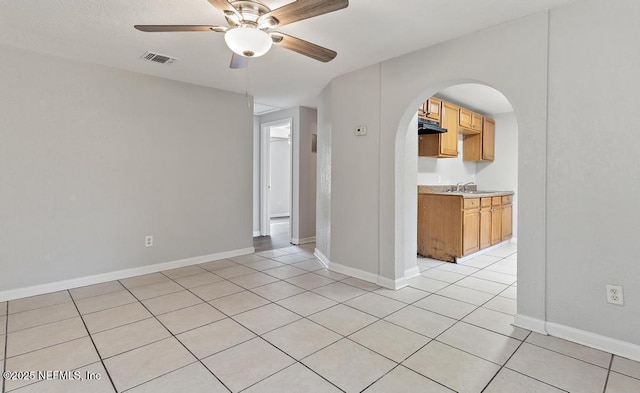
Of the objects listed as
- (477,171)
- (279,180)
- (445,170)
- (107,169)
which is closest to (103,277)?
(107,169)

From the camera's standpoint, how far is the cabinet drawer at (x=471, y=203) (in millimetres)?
4074

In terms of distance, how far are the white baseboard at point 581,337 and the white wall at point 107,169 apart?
3462 millimetres

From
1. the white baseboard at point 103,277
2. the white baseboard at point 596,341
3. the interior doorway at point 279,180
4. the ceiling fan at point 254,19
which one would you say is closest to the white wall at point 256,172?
the interior doorway at point 279,180

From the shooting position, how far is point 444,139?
4.51 metres

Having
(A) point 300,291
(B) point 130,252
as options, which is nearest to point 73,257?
(B) point 130,252

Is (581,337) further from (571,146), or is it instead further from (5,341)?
(5,341)

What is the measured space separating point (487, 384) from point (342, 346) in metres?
0.83

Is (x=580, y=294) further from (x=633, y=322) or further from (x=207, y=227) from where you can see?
(x=207, y=227)

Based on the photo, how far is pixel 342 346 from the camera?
81.2 inches

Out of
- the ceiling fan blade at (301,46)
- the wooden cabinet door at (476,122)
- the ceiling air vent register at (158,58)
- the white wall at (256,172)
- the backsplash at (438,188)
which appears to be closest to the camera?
the ceiling fan blade at (301,46)

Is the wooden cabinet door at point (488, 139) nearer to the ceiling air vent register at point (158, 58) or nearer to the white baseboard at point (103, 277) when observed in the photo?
the white baseboard at point (103, 277)

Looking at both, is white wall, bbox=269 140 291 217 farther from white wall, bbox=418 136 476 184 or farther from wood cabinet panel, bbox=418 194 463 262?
wood cabinet panel, bbox=418 194 463 262

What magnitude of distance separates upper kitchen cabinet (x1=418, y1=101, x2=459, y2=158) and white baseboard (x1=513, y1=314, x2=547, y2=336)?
265cm

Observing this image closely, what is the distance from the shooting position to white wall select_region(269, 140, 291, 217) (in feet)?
28.9
